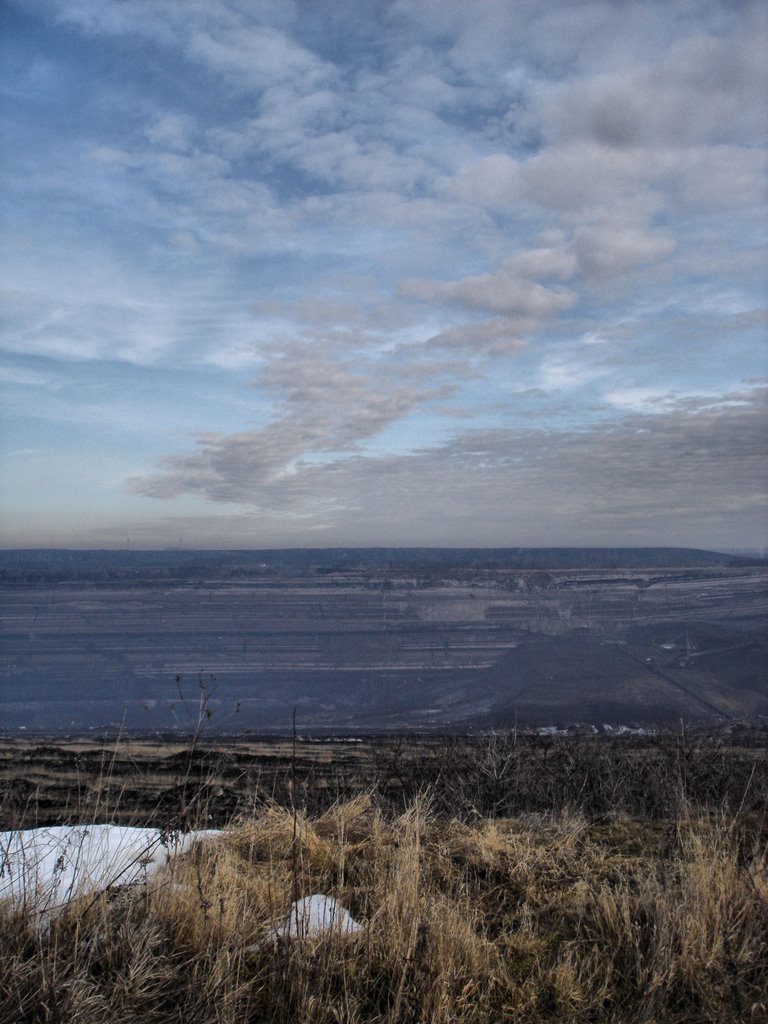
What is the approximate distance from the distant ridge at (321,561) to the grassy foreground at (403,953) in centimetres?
4730

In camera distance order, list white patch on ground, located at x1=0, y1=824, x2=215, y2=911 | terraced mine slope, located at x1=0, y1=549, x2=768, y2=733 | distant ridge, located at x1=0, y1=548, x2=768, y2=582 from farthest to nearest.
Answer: distant ridge, located at x1=0, y1=548, x2=768, y2=582, terraced mine slope, located at x1=0, y1=549, x2=768, y2=733, white patch on ground, located at x1=0, y1=824, x2=215, y2=911

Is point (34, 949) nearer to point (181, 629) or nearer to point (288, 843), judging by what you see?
point (288, 843)

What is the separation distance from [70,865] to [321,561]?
6996 cm

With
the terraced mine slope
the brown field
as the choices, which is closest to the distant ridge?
the terraced mine slope

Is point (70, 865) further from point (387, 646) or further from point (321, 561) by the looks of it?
point (321, 561)

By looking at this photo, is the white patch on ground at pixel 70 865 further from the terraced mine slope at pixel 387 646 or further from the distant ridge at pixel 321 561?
the distant ridge at pixel 321 561

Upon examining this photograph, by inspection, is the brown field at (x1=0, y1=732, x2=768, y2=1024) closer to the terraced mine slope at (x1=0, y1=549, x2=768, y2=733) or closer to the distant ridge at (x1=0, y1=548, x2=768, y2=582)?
the terraced mine slope at (x1=0, y1=549, x2=768, y2=733)

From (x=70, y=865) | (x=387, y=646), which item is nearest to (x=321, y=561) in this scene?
(x=387, y=646)

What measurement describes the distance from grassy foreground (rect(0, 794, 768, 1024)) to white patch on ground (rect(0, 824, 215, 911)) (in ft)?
0.31

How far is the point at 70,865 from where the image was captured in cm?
340

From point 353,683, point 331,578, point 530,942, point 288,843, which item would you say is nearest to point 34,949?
point 288,843

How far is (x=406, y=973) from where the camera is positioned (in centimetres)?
252

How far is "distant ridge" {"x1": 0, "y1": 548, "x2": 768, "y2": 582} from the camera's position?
2096 inches

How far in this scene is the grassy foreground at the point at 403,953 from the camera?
7.67 ft
